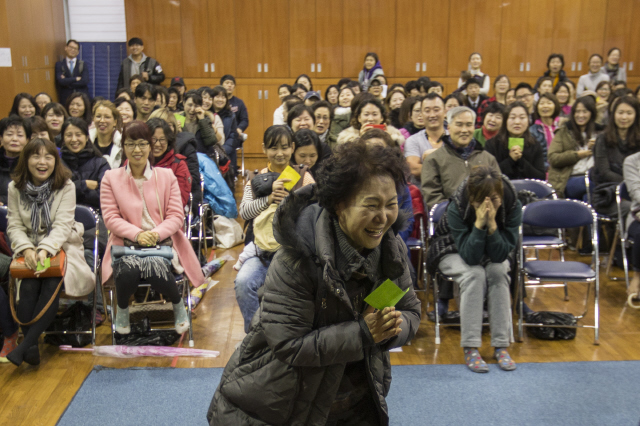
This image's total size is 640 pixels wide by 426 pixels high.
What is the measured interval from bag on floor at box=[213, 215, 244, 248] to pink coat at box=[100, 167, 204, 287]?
1824 mm

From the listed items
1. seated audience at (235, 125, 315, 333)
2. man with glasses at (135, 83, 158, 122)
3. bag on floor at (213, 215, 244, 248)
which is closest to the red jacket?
bag on floor at (213, 215, 244, 248)

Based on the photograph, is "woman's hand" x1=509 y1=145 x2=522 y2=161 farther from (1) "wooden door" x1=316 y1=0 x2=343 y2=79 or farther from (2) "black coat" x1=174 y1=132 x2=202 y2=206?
(1) "wooden door" x1=316 y1=0 x2=343 y2=79

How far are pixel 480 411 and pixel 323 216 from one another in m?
1.85

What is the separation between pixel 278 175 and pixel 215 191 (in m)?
2.27

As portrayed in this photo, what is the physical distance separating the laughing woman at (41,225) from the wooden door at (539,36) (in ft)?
31.3

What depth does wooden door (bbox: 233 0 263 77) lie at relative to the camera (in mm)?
10727

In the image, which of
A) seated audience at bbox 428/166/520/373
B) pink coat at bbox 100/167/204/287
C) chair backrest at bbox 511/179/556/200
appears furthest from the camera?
chair backrest at bbox 511/179/556/200

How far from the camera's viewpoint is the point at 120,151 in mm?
4707

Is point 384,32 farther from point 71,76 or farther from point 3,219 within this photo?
point 3,219

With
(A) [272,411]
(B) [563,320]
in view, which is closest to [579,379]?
(B) [563,320]

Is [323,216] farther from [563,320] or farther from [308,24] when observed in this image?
[308,24]

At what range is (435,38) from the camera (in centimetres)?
1089

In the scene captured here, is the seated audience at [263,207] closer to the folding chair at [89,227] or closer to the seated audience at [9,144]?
the folding chair at [89,227]

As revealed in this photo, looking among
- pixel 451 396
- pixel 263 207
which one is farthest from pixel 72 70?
pixel 451 396
